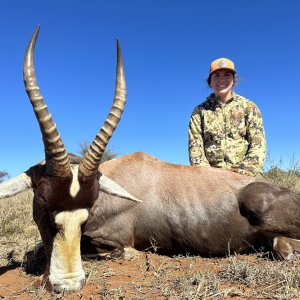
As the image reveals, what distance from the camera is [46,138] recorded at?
13.1ft

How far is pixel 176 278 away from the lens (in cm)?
401

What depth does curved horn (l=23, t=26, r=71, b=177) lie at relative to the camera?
3.94 m

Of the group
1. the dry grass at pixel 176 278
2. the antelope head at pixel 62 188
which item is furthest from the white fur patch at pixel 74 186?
the dry grass at pixel 176 278

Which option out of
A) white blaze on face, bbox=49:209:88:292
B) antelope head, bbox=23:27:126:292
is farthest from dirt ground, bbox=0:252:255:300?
antelope head, bbox=23:27:126:292

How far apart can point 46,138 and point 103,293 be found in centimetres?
154

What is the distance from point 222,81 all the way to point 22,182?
4.11 metres

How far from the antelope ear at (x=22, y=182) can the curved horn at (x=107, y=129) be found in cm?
52

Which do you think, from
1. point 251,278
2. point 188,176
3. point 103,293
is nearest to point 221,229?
point 188,176

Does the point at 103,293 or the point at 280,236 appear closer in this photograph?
the point at 103,293

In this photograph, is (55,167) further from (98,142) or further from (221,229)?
(221,229)

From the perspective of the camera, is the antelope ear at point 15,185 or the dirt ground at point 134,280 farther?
the antelope ear at point 15,185

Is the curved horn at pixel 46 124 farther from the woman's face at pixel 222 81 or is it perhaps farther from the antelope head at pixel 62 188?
the woman's face at pixel 222 81

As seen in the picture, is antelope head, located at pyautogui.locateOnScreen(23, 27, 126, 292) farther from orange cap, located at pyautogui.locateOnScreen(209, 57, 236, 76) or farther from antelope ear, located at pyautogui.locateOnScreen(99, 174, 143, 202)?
orange cap, located at pyautogui.locateOnScreen(209, 57, 236, 76)

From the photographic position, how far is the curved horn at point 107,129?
13.5 ft
